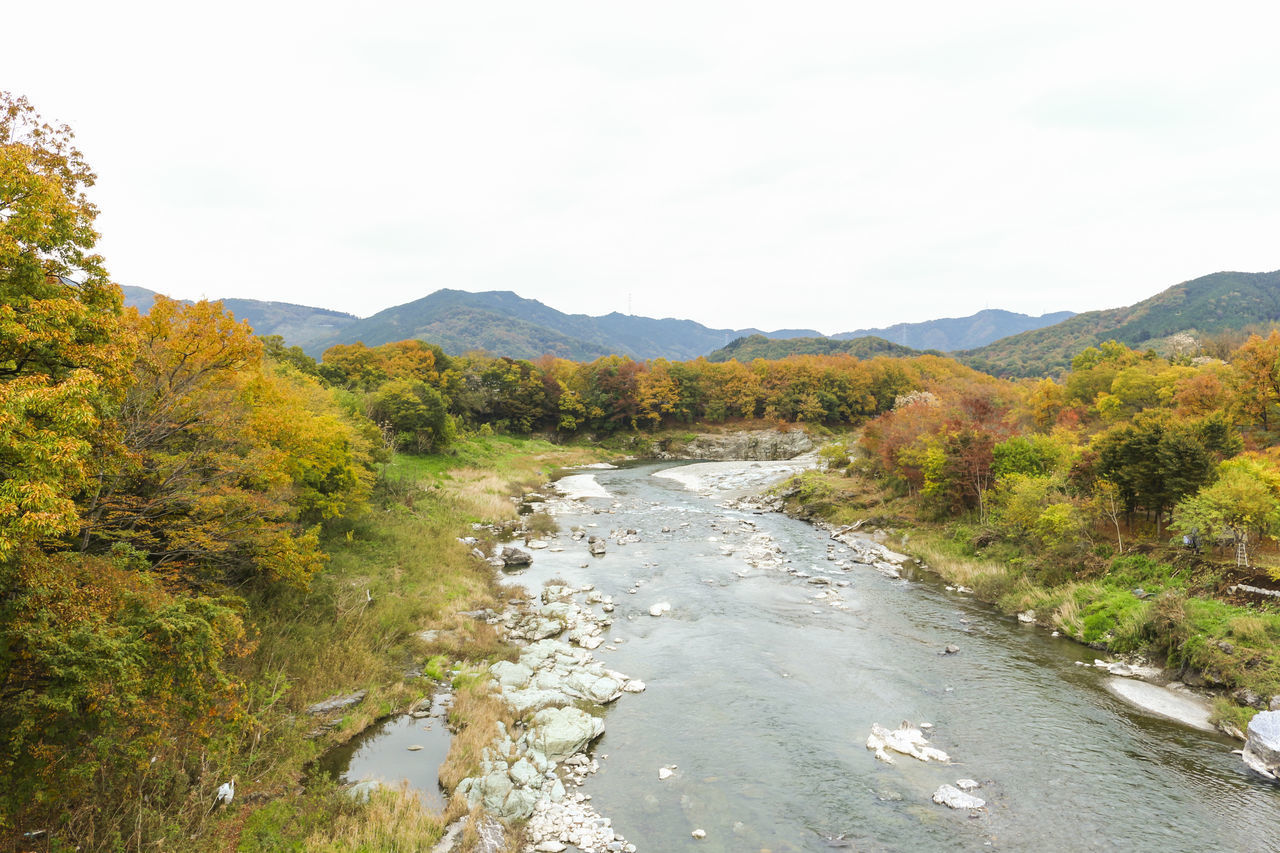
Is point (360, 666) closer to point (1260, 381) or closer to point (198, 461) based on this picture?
point (198, 461)

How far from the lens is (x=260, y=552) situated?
14.9 meters

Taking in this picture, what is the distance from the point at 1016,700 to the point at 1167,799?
13.0ft

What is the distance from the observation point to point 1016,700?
15352mm

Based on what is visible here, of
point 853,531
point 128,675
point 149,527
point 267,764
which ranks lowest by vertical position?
point 853,531

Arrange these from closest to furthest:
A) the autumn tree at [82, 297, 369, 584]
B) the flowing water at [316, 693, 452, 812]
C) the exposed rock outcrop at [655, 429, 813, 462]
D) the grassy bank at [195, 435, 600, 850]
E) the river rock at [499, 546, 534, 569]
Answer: the grassy bank at [195, 435, 600, 850] → the autumn tree at [82, 297, 369, 584] → the flowing water at [316, 693, 452, 812] → the river rock at [499, 546, 534, 569] → the exposed rock outcrop at [655, 429, 813, 462]

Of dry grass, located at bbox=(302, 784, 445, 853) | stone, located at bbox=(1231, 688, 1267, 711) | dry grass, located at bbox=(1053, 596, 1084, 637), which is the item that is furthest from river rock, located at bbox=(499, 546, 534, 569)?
stone, located at bbox=(1231, 688, 1267, 711)

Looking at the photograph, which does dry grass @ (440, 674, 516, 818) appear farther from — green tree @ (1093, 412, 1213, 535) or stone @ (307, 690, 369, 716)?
green tree @ (1093, 412, 1213, 535)

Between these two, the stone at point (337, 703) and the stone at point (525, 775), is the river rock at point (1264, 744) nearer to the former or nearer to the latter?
the stone at point (525, 775)

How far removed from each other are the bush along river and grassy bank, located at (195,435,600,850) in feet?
5.29

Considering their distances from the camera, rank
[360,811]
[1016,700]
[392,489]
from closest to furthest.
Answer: [360,811] → [1016,700] → [392,489]

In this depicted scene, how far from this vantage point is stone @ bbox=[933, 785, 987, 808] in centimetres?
1130

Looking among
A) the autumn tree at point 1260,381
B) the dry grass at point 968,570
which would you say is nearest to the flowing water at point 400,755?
the dry grass at point 968,570

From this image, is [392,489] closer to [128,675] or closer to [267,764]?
[267,764]

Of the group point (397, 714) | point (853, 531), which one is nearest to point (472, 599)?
point (397, 714)
